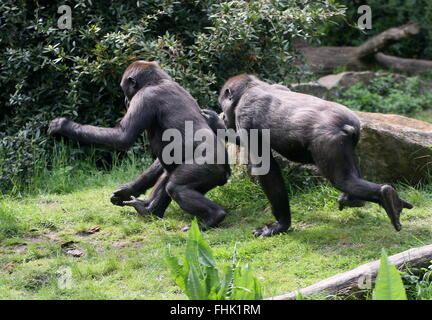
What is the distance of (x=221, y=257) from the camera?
5258 mm

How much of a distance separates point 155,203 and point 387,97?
6.62 metres

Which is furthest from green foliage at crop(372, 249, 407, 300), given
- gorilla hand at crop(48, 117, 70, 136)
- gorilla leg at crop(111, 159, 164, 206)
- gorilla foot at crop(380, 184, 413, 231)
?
gorilla hand at crop(48, 117, 70, 136)

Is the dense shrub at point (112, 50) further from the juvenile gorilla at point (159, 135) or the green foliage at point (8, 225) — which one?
the green foliage at point (8, 225)

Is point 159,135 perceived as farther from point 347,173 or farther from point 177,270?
point 177,270

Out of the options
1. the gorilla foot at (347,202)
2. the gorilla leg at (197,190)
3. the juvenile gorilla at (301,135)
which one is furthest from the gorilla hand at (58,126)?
the gorilla foot at (347,202)

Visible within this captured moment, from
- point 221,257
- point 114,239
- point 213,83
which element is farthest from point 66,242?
point 213,83

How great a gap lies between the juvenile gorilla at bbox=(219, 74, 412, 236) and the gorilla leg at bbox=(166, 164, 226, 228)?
0.44 meters

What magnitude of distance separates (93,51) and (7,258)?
3257mm

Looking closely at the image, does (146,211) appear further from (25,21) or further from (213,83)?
(25,21)

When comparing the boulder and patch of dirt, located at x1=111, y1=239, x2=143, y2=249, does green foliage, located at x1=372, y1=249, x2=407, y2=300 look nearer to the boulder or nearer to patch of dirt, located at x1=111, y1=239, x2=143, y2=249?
patch of dirt, located at x1=111, y1=239, x2=143, y2=249

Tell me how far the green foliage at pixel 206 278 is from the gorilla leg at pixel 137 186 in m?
2.69

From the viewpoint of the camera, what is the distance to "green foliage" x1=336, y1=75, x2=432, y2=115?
1108 centimetres

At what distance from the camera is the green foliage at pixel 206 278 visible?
3676 mm

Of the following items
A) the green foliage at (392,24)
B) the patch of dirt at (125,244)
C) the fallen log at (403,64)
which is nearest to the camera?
the patch of dirt at (125,244)
